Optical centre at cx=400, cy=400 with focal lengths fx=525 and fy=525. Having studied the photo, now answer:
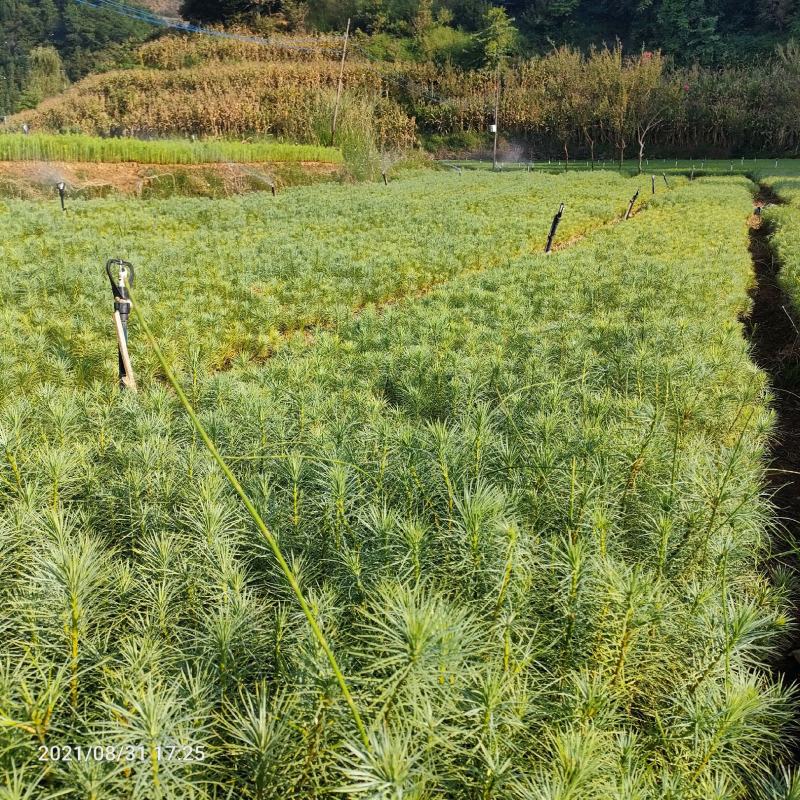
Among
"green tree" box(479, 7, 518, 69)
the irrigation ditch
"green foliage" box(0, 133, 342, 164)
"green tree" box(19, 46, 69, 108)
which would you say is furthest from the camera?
"green tree" box(19, 46, 69, 108)

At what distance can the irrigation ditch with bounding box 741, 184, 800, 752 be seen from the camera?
273 centimetres

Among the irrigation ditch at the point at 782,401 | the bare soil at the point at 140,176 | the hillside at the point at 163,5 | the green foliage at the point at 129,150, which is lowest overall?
the irrigation ditch at the point at 782,401

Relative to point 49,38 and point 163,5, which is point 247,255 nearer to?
point 49,38

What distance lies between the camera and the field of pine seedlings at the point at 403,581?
133 cm

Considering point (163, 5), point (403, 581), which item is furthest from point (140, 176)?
point (163, 5)

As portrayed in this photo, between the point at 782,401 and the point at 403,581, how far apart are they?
20.6 ft

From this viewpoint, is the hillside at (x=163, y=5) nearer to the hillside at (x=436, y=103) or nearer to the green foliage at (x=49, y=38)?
the green foliage at (x=49, y=38)

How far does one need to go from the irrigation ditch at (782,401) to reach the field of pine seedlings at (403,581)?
176 millimetres

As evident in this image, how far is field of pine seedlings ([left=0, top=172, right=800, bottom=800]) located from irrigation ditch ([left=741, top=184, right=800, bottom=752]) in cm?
18

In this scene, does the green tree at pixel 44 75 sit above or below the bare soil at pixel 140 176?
above

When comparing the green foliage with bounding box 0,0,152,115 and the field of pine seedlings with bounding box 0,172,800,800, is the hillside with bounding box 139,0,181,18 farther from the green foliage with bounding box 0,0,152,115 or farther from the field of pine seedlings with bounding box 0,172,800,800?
the field of pine seedlings with bounding box 0,172,800,800

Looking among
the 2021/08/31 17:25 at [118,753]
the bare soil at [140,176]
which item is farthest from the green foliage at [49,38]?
the 2021/08/31 17:25 at [118,753]

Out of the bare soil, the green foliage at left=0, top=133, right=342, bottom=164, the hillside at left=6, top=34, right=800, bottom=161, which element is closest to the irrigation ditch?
the bare soil

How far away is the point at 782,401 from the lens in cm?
627
